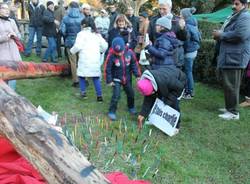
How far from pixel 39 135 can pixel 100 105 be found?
4.46m

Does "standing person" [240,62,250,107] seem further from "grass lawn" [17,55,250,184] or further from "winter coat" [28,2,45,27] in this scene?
"winter coat" [28,2,45,27]

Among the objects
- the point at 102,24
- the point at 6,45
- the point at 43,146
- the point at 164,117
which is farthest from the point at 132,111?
the point at 102,24

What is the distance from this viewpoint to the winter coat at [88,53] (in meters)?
7.46

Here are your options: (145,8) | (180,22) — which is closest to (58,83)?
(180,22)

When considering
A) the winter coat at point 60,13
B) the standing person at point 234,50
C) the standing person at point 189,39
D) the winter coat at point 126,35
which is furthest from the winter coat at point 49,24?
the standing person at point 234,50

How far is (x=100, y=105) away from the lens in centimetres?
725

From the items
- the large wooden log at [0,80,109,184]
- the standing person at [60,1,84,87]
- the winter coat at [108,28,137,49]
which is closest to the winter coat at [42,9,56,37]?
the standing person at [60,1,84,87]

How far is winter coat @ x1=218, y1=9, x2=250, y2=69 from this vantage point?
6035 millimetres

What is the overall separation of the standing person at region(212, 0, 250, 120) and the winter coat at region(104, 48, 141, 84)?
141 cm

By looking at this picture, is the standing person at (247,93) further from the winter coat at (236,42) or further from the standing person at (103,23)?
the standing person at (103,23)

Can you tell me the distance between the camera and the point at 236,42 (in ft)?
20.3

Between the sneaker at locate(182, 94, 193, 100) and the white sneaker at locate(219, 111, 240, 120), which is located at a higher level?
the white sneaker at locate(219, 111, 240, 120)

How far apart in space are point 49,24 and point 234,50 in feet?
21.6

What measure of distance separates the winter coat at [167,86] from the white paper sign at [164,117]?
122 millimetres
